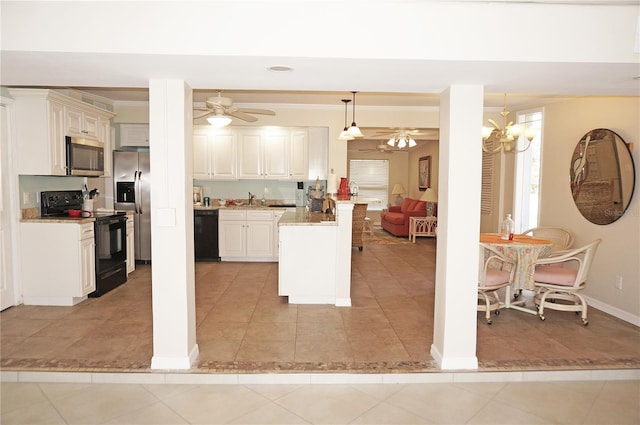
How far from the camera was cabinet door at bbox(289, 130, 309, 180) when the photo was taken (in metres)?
6.98

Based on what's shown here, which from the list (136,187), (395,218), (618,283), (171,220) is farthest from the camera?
(395,218)

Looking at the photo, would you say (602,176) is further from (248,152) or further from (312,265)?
(248,152)

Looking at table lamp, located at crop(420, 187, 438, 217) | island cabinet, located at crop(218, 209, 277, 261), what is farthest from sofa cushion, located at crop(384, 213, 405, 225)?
island cabinet, located at crop(218, 209, 277, 261)

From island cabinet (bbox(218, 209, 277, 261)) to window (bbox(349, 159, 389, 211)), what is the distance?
617 cm

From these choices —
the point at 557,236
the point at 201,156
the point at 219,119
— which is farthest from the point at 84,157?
the point at 557,236

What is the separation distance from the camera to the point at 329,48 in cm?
248

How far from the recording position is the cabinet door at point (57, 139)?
448 cm

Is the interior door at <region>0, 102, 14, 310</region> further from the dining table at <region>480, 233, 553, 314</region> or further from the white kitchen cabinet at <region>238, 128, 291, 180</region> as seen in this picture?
the dining table at <region>480, 233, 553, 314</region>

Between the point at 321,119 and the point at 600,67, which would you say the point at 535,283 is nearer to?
the point at 600,67

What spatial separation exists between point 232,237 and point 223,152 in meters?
1.38

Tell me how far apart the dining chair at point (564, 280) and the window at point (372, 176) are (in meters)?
8.28

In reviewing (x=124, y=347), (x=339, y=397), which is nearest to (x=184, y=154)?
(x=124, y=347)

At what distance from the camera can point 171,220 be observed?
3.04 m

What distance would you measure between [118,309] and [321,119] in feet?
13.0
